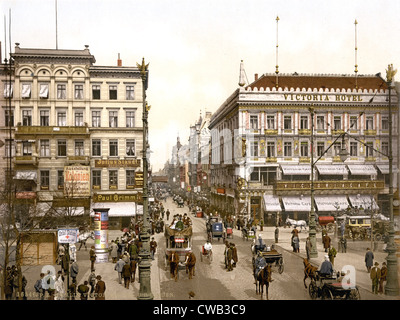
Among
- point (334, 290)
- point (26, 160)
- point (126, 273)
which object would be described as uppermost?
point (26, 160)

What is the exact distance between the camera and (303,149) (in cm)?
4947

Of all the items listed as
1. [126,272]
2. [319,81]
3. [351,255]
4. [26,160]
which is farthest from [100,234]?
[319,81]

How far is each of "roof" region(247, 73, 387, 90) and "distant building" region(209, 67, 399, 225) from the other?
49.3 inches

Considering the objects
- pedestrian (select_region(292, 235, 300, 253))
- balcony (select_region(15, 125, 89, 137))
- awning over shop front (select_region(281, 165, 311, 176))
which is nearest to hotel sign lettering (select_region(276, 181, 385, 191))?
awning over shop front (select_region(281, 165, 311, 176))

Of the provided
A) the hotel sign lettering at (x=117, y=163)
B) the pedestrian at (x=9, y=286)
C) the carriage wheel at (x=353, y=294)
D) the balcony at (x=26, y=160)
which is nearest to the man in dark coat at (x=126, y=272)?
the pedestrian at (x=9, y=286)

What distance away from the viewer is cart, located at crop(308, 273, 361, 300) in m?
15.5

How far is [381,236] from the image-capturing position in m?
32.4

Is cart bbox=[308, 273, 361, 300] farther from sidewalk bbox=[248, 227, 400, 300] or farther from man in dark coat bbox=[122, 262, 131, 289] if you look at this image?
man in dark coat bbox=[122, 262, 131, 289]

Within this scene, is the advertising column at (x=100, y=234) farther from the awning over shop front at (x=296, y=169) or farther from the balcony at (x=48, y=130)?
the awning over shop front at (x=296, y=169)

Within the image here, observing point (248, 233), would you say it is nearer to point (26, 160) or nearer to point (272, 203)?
point (272, 203)

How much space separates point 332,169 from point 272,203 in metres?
8.37

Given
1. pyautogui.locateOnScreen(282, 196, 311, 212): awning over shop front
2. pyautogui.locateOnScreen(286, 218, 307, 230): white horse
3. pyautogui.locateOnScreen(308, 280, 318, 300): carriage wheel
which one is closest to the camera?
pyautogui.locateOnScreen(308, 280, 318, 300): carriage wheel

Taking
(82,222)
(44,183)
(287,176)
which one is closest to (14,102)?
(44,183)
